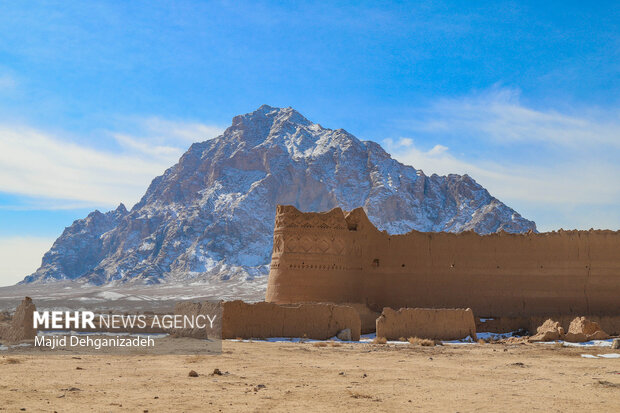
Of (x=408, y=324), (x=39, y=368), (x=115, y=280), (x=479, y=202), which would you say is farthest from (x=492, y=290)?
(x=115, y=280)

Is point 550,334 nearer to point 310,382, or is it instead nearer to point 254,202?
point 310,382

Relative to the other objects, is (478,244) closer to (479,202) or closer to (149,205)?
(479,202)

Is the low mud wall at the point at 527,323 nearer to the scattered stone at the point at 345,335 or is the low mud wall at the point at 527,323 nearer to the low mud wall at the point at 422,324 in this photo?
the low mud wall at the point at 422,324

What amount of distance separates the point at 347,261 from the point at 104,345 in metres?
12.2

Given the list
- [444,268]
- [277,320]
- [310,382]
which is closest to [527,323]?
[444,268]

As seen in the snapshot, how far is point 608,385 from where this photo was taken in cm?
1060

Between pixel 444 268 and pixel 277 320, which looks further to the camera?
pixel 444 268

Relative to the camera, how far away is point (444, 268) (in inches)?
998

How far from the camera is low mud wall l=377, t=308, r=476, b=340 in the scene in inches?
762

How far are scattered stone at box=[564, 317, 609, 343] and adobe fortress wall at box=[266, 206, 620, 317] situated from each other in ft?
11.4

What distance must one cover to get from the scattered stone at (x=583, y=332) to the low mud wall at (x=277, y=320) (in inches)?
265

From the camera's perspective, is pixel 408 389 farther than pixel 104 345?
No

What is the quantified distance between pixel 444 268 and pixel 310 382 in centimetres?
1581

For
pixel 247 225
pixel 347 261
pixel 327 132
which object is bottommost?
pixel 347 261
